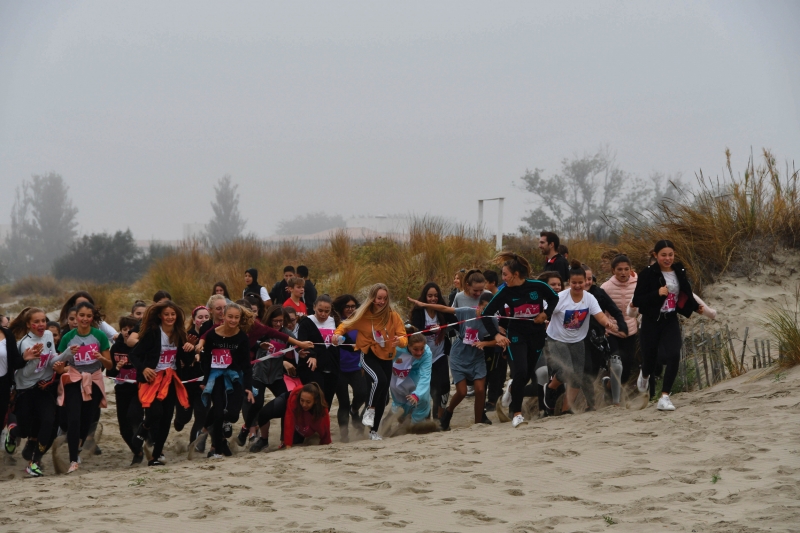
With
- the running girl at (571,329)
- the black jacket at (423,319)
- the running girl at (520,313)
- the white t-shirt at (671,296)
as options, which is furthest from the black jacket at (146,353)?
the white t-shirt at (671,296)

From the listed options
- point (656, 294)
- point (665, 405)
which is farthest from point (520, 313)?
point (665, 405)

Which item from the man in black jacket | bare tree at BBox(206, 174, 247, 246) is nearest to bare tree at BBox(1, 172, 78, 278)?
bare tree at BBox(206, 174, 247, 246)

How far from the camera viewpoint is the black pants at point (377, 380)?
9.12m

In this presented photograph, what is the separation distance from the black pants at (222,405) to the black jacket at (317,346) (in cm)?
90

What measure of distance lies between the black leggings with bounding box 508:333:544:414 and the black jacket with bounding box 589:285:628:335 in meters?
0.80

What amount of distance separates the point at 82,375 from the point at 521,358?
175 inches

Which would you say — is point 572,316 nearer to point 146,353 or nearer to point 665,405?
point 665,405

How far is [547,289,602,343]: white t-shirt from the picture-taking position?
8.94 metres

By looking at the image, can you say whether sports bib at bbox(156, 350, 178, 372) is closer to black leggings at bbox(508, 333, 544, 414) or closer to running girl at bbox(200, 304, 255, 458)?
running girl at bbox(200, 304, 255, 458)

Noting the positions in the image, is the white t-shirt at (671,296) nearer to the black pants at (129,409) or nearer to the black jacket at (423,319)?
the black jacket at (423,319)

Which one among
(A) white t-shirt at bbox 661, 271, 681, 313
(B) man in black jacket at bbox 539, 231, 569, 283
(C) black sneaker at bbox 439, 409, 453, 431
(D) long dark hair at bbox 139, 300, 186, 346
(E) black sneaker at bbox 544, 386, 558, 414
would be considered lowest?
(C) black sneaker at bbox 439, 409, 453, 431

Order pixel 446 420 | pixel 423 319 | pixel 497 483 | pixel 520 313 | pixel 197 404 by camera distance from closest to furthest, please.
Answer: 1. pixel 497 483
2. pixel 197 404
3. pixel 520 313
4. pixel 446 420
5. pixel 423 319

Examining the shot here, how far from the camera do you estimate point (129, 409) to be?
28.9 ft

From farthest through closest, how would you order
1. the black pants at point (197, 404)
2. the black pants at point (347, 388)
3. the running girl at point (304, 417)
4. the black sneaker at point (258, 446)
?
the black pants at point (347, 388)
the black sneaker at point (258, 446)
the black pants at point (197, 404)
the running girl at point (304, 417)
